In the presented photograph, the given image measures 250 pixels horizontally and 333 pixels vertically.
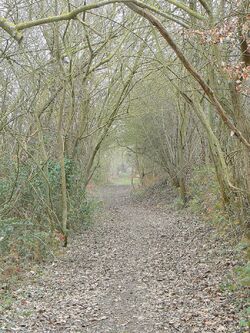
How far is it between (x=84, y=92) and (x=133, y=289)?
7.56 meters

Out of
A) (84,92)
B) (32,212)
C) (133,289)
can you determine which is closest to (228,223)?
(133,289)

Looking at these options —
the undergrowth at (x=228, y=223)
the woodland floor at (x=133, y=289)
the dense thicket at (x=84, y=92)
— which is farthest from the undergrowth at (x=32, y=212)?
the undergrowth at (x=228, y=223)

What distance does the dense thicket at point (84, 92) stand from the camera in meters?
8.03

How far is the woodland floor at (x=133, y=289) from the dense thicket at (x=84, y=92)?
43.0 inches

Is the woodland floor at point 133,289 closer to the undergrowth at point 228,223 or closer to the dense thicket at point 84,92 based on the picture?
the undergrowth at point 228,223

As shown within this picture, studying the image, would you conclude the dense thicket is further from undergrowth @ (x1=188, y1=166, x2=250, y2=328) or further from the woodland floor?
the woodland floor

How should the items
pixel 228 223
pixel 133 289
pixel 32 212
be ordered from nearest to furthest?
pixel 133 289 → pixel 228 223 → pixel 32 212

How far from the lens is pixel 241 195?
28.4 feet

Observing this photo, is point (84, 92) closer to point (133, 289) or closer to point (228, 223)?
point (228, 223)

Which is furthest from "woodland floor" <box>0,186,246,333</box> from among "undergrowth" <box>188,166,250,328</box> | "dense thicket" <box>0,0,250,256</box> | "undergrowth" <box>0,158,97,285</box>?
"dense thicket" <box>0,0,250,256</box>

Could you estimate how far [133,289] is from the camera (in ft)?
24.7

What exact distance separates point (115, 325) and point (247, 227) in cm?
387

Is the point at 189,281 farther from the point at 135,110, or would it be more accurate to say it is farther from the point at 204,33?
the point at 135,110

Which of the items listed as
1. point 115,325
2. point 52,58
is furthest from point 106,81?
point 115,325
